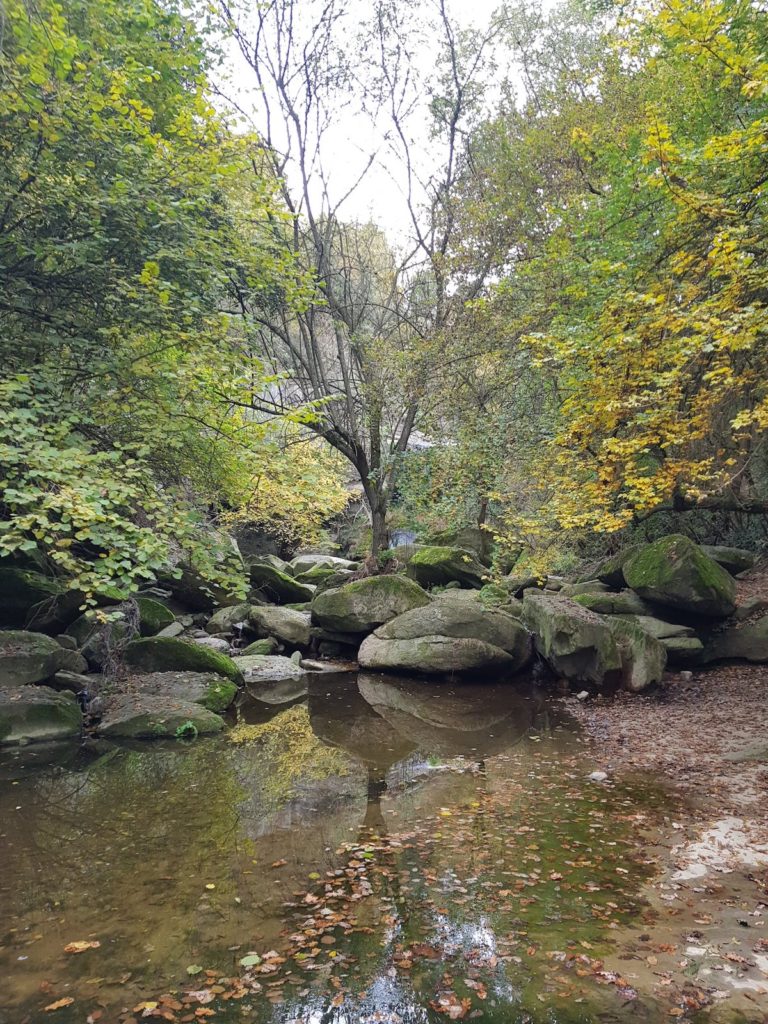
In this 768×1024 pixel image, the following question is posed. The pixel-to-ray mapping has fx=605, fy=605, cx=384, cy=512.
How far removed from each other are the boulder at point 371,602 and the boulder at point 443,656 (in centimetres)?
136

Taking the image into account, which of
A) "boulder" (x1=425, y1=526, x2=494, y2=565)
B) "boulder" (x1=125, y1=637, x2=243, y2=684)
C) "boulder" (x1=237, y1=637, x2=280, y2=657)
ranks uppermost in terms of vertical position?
"boulder" (x1=425, y1=526, x2=494, y2=565)

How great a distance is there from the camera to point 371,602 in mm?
15547

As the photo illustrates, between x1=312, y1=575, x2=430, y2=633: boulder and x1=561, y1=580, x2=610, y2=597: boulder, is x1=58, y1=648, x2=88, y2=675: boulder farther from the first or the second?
x1=561, y1=580, x2=610, y2=597: boulder

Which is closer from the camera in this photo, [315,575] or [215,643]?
[215,643]

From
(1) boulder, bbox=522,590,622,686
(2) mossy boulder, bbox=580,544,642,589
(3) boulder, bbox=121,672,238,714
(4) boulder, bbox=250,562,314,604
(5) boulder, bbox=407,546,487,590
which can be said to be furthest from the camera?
(4) boulder, bbox=250,562,314,604

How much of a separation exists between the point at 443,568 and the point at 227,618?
21.4 feet

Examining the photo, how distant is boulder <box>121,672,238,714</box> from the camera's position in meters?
11.1

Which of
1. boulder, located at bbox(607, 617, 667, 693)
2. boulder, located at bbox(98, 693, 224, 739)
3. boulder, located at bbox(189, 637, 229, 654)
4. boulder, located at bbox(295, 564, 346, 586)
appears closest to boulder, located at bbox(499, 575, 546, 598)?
boulder, located at bbox(607, 617, 667, 693)

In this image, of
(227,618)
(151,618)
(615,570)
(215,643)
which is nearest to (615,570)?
(615,570)

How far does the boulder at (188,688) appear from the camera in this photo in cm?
1109

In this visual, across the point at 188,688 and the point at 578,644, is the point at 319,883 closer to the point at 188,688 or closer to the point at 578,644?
the point at 188,688

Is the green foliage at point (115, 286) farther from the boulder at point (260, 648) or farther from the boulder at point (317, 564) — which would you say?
the boulder at point (317, 564)

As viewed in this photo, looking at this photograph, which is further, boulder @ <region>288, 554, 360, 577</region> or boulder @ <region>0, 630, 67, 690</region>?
boulder @ <region>288, 554, 360, 577</region>

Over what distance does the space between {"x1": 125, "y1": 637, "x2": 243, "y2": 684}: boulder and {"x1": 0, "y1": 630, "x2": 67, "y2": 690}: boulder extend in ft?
4.71
